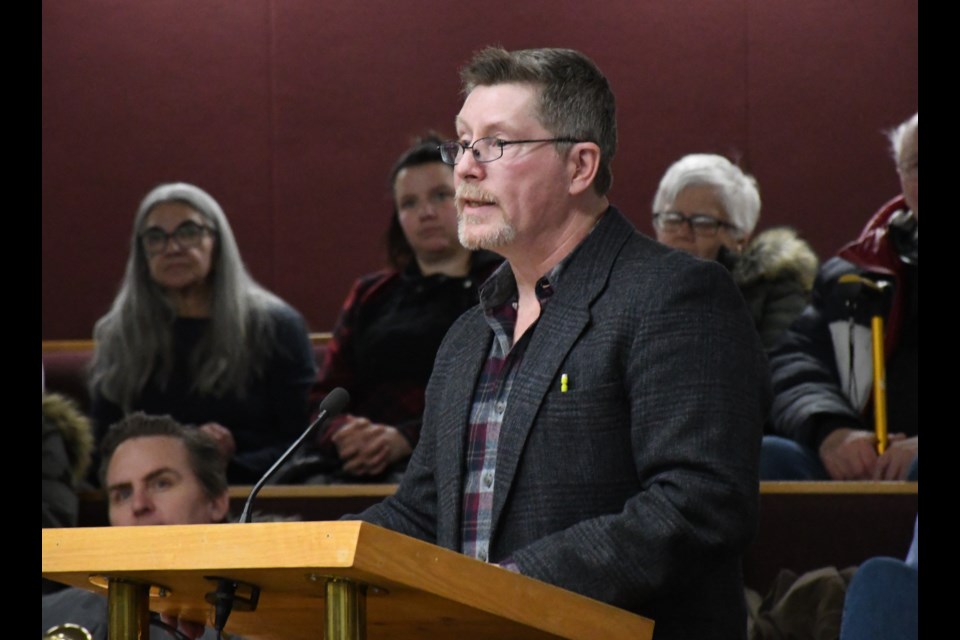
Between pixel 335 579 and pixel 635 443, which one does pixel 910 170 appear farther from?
pixel 335 579

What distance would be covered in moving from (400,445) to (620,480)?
176cm

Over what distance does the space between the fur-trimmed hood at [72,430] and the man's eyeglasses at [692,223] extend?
143cm

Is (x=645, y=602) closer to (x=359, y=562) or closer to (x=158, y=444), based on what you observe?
(x=359, y=562)

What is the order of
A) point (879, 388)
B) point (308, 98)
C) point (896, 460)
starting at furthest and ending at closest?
point (308, 98) < point (879, 388) < point (896, 460)

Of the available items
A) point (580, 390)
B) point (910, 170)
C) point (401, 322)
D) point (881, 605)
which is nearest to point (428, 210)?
point (401, 322)

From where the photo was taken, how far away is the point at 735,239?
390cm

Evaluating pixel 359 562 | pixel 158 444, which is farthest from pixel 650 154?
pixel 359 562

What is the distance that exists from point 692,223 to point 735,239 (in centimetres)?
12

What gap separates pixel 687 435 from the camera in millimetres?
1797

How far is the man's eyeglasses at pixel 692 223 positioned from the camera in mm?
3857

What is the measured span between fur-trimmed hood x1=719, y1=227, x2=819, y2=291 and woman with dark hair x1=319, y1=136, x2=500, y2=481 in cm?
58

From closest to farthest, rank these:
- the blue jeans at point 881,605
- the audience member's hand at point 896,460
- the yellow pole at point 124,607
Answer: the yellow pole at point 124,607 → the blue jeans at point 881,605 → the audience member's hand at point 896,460

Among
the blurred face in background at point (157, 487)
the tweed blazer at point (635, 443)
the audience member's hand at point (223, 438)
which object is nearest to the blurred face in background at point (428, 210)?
the audience member's hand at point (223, 438)

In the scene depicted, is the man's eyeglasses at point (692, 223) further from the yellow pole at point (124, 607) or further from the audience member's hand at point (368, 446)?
the yellow pole at point (124, 607)
